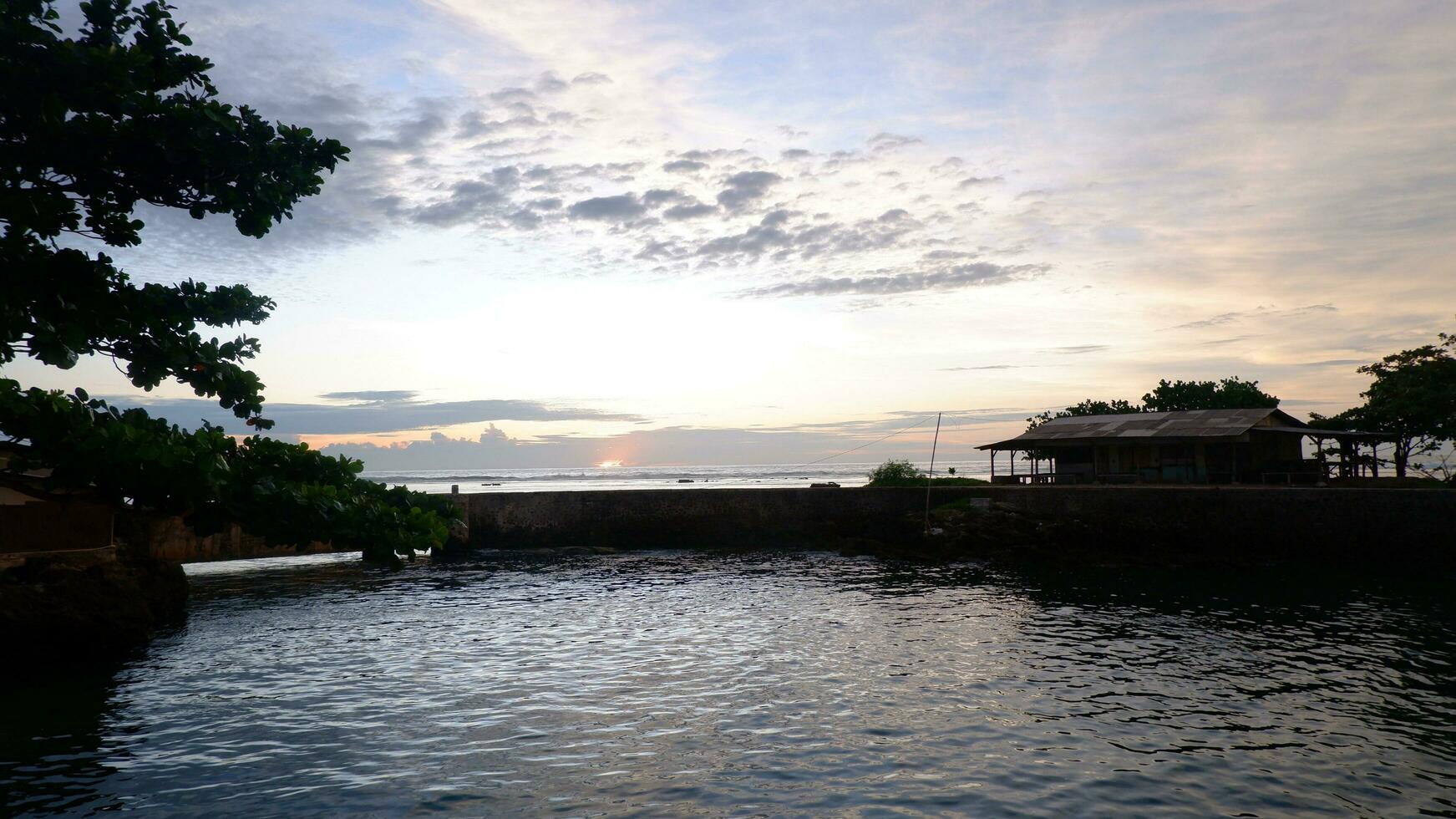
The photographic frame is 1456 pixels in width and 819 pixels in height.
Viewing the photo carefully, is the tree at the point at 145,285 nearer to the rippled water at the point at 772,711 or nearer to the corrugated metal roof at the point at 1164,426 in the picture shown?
the rippled water at the point at 772,711

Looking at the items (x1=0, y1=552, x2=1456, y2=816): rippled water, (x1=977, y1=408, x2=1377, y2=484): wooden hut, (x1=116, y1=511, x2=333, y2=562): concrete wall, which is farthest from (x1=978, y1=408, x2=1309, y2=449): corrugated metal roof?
(x1=116, y1=511, x2=333, y2=562): concrete wall

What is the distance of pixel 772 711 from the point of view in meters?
12.4

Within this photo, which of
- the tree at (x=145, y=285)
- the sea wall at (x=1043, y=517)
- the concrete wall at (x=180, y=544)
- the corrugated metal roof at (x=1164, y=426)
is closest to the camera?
the tree at (x=145, y=285)

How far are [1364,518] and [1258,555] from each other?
3407mm

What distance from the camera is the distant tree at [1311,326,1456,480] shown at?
40031 millimetres

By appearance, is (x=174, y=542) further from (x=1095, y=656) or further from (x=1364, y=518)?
(x=1364, y=518)

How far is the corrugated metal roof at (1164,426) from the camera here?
37.0m

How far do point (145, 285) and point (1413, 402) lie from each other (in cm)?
5033

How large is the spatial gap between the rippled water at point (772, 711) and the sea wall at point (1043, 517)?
6635 millimetres

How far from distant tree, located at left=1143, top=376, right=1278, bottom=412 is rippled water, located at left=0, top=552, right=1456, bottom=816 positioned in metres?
36.3

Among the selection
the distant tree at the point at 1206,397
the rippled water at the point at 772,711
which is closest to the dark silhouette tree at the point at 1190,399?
the distant tree at the point at 1206,397

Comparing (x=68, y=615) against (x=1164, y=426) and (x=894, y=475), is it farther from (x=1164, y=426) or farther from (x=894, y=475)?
(x=1164, y=426)

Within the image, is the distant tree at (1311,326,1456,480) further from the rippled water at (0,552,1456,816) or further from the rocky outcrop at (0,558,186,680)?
the rocky outcrop at (0,558,186,680)

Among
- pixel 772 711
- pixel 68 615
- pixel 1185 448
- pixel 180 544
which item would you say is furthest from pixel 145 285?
pixel 1185 448
